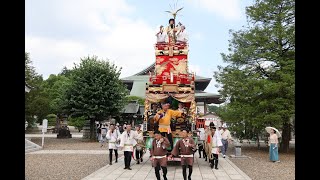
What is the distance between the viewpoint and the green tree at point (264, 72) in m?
16.6

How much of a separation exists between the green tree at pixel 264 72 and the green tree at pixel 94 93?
373 inches

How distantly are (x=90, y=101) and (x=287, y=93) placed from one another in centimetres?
1475

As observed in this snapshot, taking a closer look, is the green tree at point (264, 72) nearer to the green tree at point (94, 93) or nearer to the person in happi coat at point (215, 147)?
the person in happi coat at point (215, 147)

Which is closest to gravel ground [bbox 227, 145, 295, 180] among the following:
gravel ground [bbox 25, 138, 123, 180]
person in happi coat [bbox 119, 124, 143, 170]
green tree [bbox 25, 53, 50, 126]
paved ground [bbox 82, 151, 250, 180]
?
paved ground [bbox 82, 151, 250, 180]

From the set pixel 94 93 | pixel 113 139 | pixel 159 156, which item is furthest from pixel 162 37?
pixel 94 93

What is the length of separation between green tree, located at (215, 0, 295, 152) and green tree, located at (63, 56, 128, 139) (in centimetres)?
948

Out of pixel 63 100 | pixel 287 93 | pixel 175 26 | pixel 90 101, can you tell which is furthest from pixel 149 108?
pixel 63 100

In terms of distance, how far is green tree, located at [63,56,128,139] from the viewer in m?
25.3

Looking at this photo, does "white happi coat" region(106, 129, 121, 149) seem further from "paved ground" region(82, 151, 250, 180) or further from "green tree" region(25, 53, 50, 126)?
"green tree" region(25, 53, 50, 126)

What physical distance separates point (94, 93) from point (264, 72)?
1285cm

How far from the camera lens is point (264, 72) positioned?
18.9m

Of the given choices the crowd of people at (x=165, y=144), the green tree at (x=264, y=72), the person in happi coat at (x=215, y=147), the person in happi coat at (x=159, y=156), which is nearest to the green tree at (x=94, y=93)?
the green tree at (x=264, y=72)

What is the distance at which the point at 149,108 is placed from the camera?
1352 centimetres
